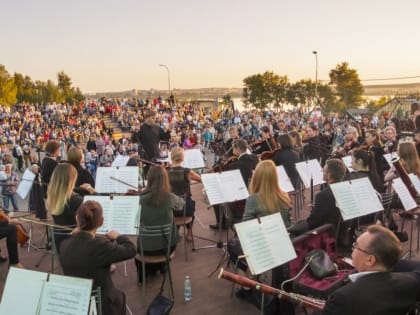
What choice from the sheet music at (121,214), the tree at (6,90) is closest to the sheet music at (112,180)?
the sheet music at (121,214)

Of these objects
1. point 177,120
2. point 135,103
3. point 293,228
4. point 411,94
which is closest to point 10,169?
point 293,228

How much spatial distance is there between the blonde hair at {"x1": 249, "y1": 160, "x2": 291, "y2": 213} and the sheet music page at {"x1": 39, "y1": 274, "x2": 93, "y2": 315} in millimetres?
2241

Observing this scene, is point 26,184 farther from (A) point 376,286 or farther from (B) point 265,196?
(A) point 376,286

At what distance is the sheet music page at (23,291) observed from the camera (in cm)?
254

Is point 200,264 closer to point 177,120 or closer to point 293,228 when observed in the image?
point 293,228

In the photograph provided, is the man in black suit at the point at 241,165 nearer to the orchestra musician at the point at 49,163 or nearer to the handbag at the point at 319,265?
the handbag at the point at 319,265

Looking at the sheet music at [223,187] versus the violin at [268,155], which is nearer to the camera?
the sheet music at [223,187]

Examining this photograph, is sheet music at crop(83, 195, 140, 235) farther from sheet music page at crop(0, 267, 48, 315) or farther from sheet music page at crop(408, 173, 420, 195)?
sheet music page at crop(408, 173, 420, 195)

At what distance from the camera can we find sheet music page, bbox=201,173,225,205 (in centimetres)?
491

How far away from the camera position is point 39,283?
2.54m

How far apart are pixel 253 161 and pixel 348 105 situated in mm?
46524

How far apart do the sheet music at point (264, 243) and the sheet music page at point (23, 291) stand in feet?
4.72

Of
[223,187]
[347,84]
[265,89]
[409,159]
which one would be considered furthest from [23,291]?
[265,89]

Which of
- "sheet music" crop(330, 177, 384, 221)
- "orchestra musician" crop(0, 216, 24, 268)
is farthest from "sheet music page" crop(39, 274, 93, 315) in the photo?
"orchestra musician" crop(0, 216, 24, 268)
